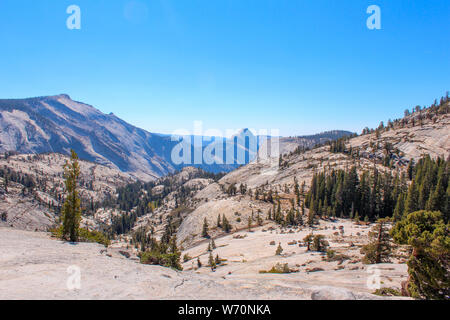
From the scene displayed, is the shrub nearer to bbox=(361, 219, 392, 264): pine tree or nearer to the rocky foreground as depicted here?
the rocky foreground

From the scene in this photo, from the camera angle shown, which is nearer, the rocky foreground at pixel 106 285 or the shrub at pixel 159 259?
the rocky foreground at pixel 106 285

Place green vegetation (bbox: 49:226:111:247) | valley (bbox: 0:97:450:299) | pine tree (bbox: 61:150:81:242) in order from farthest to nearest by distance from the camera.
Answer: green vegetation (bbox: 49:226:111:247), pine tree (bbox: 61:150:81:242), valley (bbox: 0:97:450:299)

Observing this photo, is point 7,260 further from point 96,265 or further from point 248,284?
point 248,284

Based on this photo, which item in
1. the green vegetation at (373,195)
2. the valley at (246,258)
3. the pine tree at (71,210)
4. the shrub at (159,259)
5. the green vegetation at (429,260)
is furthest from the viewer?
the green vegetation at (373,195)

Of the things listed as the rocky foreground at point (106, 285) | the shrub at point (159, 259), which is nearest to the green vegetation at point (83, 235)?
the shrub at point (159, 259)

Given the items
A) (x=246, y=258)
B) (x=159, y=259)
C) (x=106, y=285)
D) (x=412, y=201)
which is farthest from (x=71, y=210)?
(x=412, y=201)

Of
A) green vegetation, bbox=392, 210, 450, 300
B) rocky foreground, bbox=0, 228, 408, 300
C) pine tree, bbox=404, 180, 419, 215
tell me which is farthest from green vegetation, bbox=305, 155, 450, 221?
rocky foreground, bbox=0, 228, 408, 300

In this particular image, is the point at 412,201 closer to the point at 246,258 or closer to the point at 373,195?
the point at 373,195

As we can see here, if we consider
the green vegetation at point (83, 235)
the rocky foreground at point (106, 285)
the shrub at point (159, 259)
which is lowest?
the shrub at point (159, 259)

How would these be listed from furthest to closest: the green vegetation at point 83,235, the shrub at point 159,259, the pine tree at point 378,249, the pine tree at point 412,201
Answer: the pine tree at point 412,201 → the pine tree at point 378,249 → the shrub at point 159,259 → the green vegetation at point 83,235

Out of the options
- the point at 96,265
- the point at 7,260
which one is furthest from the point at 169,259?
the point at 7,260

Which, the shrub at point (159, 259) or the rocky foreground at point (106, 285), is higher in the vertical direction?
the rocky foreground at point (106, 285)

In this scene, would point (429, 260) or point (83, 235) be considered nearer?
point (429, 260)

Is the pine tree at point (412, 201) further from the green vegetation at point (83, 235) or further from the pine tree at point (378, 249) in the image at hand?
the green vegetation at point (83, 235)
